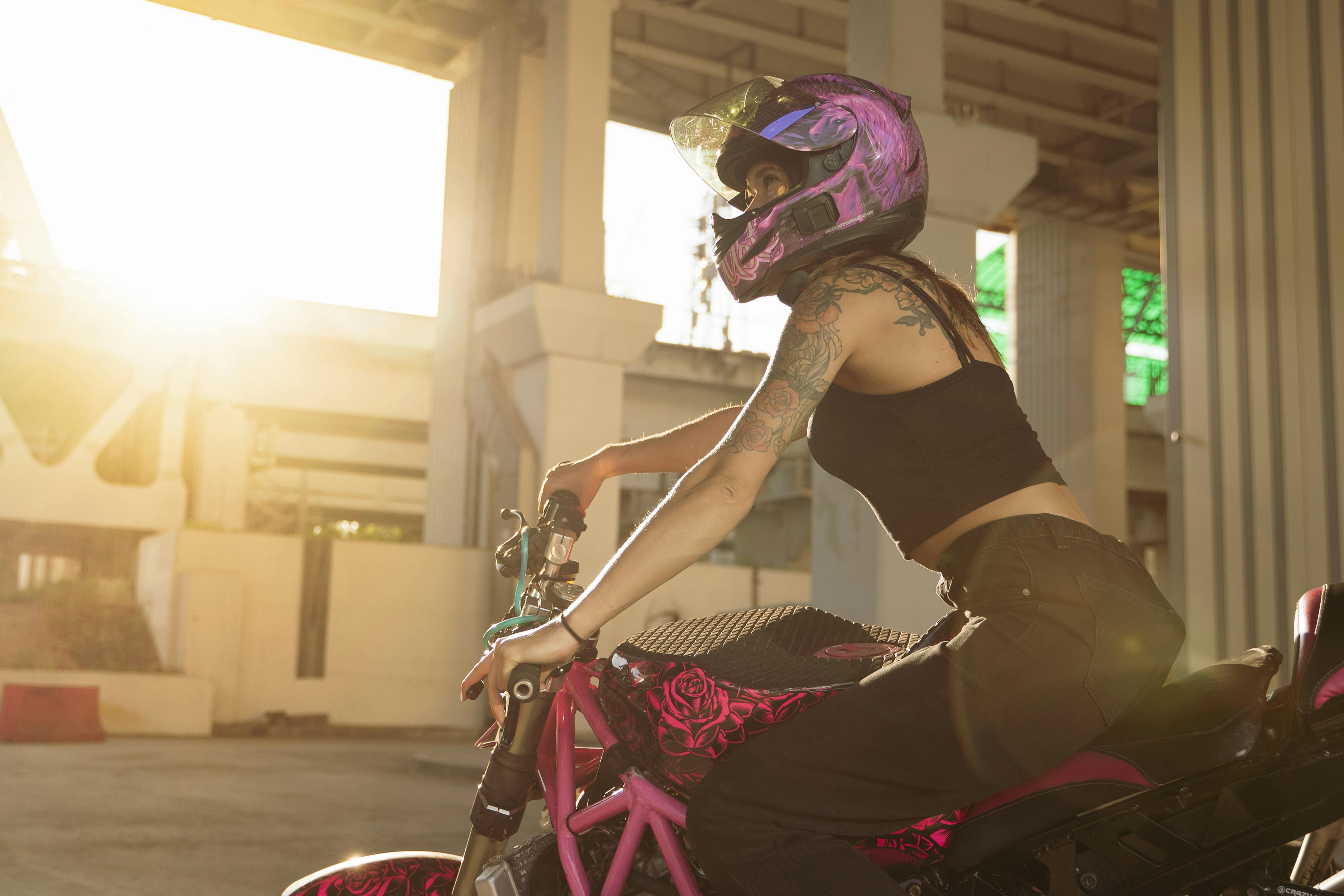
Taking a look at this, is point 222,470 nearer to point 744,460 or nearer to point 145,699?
point 145,699

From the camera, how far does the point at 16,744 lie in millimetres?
12367

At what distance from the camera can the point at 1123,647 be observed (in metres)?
1.88

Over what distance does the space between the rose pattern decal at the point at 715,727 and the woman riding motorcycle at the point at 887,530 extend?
6cm

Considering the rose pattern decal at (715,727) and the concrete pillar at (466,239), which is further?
the concrete pillar at (466,239)

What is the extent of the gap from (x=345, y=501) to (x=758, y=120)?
38.9 metres

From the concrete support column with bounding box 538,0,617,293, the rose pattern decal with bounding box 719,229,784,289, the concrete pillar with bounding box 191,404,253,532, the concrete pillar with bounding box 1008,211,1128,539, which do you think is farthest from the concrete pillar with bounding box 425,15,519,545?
the rose pattern decal with bounding box 719,229,784,289

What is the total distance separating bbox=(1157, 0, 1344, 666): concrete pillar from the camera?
6742 mm

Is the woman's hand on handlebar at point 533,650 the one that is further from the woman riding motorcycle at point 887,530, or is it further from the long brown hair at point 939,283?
the long brown hair at point 939,283

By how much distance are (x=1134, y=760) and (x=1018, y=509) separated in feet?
1.45

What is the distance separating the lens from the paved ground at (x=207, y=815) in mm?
5672

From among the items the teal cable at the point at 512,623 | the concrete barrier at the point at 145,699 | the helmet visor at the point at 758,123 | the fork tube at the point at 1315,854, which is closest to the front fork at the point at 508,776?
the teal cable at the point at 512,623

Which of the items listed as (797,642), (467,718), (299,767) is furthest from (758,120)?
(467,718)

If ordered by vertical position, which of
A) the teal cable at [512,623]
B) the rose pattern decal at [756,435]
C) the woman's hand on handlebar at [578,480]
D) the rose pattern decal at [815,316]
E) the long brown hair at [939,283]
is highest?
the long brown hair at [939,283]

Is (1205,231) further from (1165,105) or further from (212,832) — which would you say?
(212,832)
